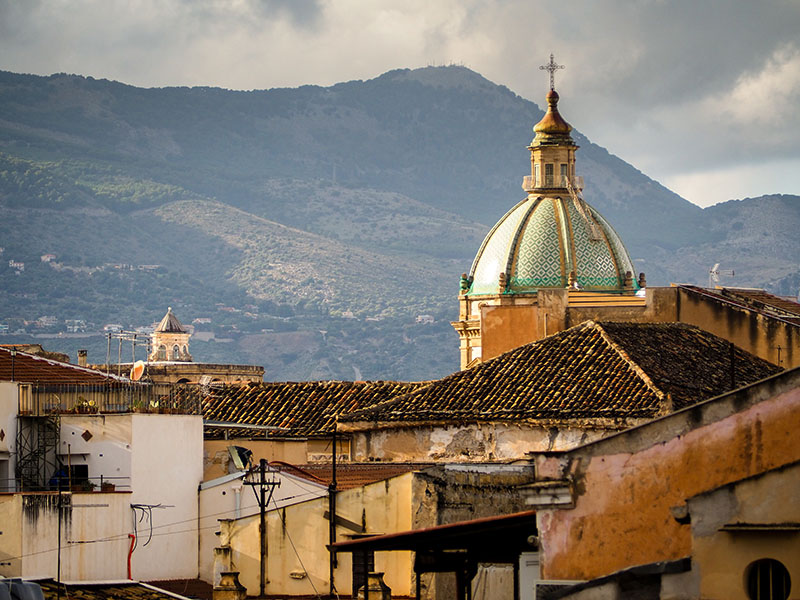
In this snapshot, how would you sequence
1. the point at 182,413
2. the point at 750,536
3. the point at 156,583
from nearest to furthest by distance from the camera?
the point at 750,536 → the point at 156,583 → the point at 182,413

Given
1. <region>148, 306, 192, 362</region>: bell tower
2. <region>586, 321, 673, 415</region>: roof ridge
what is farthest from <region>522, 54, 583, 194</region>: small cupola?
<region>148, 306, 192, 362</region>: bell tower

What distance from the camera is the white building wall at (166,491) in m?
30.3

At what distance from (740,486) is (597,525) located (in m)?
2.31

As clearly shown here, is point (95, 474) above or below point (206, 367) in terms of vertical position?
below

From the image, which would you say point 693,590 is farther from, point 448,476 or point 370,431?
point 370,431

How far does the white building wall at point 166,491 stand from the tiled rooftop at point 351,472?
1.29 meters

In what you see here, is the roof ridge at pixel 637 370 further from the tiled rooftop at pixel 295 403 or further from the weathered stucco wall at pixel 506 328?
the tiled rooftop at pixel 295 403

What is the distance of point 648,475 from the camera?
18.4m

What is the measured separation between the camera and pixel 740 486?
16.5 metres

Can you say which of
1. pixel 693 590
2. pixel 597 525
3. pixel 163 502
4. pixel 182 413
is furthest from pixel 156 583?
pixel 693 590

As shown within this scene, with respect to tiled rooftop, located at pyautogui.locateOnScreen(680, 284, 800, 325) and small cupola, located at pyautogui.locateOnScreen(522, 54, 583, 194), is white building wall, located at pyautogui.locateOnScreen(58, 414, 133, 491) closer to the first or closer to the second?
tiled rooftop, located at pyautogui.locateOnScreen(680, 284, 800, 325)

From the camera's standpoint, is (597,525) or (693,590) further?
(597,525)

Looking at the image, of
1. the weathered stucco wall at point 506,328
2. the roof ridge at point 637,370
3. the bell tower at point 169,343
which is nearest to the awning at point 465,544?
the roof ridge at point 637,370

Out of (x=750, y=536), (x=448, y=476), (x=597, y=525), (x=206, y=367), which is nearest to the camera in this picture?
(x=750, y=536)
